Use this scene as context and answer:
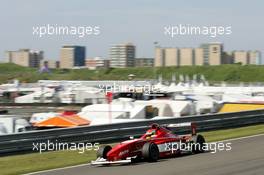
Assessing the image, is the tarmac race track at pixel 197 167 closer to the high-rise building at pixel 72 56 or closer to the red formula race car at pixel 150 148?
the red formula race car at pixel 150 148

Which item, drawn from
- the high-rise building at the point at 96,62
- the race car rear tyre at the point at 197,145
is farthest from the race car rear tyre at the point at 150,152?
the high-rise building at the point at 96,62

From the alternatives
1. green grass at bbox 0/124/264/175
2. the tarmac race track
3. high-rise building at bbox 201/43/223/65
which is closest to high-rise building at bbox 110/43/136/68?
high-rise building at bbox 201/43/223/65

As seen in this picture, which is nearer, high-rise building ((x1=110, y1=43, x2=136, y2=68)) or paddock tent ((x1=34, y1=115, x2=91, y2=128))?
paddock tent ((x1=34, y1=115, x2=91, y2=128))

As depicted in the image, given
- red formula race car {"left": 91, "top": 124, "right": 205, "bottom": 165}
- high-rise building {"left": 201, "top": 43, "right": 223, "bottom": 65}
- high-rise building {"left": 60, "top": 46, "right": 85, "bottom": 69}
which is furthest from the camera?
high-rise building {"left": 201, "top": 43, "right": 223, "bottom": 65}

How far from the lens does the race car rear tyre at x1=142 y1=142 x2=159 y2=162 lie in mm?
12727

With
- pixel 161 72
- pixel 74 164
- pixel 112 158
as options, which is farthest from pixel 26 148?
pixel 161 72

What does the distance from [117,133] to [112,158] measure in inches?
231

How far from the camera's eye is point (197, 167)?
38.5 feet

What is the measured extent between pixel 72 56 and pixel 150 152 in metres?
→ 172

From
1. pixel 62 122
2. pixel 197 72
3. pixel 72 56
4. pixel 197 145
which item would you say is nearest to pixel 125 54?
pixel 72 56

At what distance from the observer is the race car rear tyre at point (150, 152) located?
1273cm

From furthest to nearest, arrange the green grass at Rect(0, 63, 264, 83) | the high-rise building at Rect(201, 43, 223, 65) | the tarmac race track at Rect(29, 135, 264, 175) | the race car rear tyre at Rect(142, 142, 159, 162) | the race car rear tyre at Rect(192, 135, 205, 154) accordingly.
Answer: the high-rise building at Rect(201, 43, 223, 65), the green grass at Rect(0, 63, 264, 83), the race car rear tyre at Rect(192, 135, 205, 154), the race car rear tyre at Rect(142, 142, 159, 162), the tarmac race track at Rect(29, 135, 264, 175)

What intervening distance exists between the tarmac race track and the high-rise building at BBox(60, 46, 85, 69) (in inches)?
6383

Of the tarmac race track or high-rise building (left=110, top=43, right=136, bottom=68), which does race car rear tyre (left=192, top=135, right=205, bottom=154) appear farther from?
high-rise building (left=110, top=43, right=136, bottom=68)
